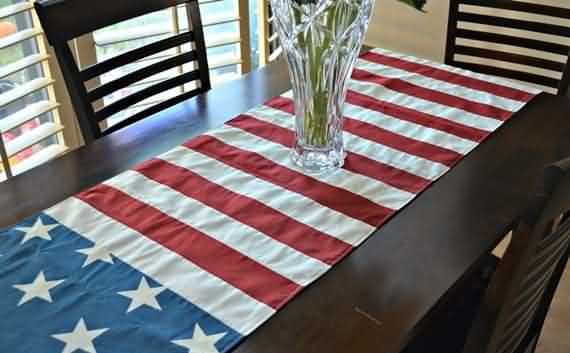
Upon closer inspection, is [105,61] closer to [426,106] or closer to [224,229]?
[224,229]

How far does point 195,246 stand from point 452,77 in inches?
35.6

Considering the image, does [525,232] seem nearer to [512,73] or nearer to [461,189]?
[461,189]

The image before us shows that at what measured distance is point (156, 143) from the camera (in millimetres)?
1386

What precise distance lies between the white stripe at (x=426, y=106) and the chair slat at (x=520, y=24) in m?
0.47

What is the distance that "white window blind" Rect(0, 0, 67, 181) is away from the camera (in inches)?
71.7

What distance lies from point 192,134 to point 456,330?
0.69m

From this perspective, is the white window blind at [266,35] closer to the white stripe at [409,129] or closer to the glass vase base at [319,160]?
the white stripe at [409,129]

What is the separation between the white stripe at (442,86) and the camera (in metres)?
1.53

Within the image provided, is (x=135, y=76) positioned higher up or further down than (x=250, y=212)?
higher up

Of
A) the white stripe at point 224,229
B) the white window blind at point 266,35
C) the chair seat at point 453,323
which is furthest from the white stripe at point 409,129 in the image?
the white window blind at point 266,35

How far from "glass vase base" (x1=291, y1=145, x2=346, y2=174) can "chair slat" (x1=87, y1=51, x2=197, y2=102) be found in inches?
19.4

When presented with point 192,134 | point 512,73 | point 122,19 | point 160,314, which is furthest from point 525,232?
point 512,73

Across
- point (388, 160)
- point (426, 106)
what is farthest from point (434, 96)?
point (388, 160)

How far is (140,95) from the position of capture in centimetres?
157
